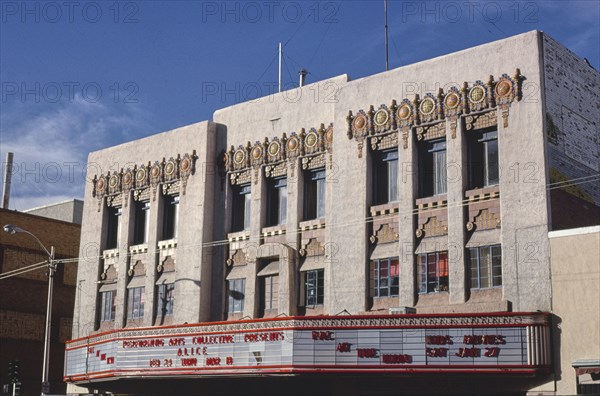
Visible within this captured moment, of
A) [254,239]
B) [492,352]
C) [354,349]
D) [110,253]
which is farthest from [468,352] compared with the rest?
[110,253]

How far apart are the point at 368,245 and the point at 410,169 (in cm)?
291

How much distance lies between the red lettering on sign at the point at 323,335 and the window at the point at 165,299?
9659mm

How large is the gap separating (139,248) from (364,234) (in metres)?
11.3

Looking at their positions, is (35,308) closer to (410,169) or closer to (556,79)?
(410,169)

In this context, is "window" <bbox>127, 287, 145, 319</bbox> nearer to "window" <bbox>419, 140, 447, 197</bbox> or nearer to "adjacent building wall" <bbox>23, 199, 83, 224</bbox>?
"window" <bbox>419, 140, 447, 197</bbox>

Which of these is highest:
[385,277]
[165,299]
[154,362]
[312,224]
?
[312,224]

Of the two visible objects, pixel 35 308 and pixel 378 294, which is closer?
pixel 378 294

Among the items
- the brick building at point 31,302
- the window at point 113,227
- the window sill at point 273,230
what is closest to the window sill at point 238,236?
the window sill at point 273,230

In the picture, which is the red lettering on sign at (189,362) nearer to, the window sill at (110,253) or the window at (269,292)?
the window at (269,292)

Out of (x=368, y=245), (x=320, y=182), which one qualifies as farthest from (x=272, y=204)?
(x=368, y=245)

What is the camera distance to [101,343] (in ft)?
110

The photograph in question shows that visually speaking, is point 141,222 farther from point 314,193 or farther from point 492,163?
point 492,163

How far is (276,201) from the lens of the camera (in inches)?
1313

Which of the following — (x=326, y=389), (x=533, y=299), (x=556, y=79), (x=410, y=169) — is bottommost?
(x=326, y=389)
